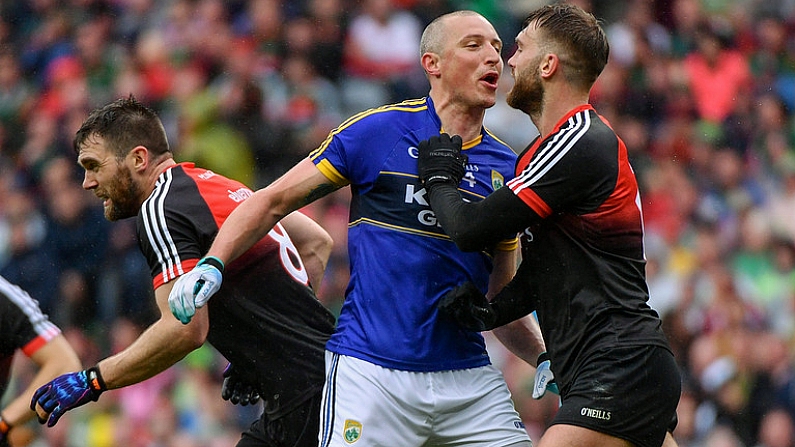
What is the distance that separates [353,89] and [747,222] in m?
3.70

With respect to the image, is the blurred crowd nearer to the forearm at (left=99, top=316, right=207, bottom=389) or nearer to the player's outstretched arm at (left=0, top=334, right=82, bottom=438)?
the player's outstretched arm at (left=0, top=334, right=82, bottom=438)

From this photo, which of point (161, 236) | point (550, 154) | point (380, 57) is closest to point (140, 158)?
point (161, 236)

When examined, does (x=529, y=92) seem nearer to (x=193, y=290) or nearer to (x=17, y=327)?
(x=193, y=290)

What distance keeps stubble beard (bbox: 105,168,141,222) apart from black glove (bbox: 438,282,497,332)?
169 centimetres

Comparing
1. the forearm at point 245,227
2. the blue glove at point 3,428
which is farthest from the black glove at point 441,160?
the blue glove at point 3,428

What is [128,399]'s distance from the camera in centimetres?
1013

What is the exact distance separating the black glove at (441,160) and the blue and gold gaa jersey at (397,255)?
0.09 meters

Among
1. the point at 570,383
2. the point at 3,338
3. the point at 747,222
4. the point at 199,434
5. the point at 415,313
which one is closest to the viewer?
the point at 570,383

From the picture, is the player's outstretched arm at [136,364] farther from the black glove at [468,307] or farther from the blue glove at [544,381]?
the blue glove at [544,381]

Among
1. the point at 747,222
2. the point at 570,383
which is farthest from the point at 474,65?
the point at 747,222

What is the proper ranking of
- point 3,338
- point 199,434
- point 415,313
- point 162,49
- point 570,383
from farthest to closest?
point 162,49, point 199,434, point 3,338, point 415,313, point 570,383

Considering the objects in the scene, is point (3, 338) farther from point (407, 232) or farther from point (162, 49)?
point (162, 49)

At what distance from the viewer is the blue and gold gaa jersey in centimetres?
502

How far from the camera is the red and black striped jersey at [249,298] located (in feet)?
17.7
